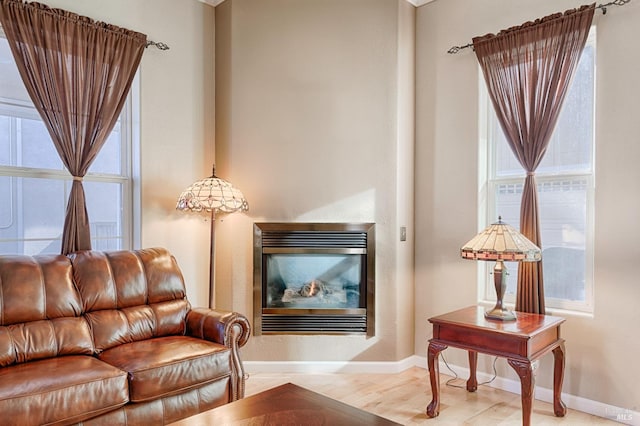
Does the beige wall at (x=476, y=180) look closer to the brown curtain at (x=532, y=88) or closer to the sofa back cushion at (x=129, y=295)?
the brown curtain at (x=532, y=88)

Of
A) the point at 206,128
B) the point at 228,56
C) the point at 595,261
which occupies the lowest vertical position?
the point at 595,261

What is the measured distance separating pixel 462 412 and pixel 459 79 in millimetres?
2439

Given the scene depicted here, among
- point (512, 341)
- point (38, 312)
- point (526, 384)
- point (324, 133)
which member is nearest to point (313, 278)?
point (324, 133)

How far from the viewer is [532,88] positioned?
309cm

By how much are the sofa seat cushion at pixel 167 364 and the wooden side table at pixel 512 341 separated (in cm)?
130

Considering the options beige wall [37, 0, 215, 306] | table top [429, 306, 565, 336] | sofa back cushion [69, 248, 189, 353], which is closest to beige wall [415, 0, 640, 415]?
table top [429, 306, 565, 336]

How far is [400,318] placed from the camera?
3.71 m

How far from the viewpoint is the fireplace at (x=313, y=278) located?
363 cm

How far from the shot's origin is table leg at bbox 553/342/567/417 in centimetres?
281

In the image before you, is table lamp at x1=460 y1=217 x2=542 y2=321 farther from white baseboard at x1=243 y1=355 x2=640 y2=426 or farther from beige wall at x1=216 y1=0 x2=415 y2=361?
beige wall at x1=216 y1=0 x2=415 y2=361

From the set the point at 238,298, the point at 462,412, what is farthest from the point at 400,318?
the point at 238,298

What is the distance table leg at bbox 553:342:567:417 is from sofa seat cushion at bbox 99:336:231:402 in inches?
79.5

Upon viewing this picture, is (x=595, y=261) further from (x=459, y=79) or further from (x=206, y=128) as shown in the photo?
(x=206, y=128)

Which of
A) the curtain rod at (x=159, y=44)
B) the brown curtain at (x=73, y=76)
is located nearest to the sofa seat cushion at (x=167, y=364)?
the brown curtain at (x=73, y=76)
